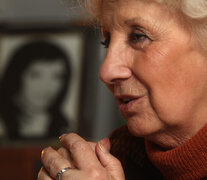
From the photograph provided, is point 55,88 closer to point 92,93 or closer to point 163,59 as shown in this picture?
point 92,93

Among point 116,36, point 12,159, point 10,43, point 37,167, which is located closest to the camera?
point 116,36

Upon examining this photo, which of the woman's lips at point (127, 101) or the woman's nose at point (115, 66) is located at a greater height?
the woman's nose at point (115, 66)

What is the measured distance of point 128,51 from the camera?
1.20 metres

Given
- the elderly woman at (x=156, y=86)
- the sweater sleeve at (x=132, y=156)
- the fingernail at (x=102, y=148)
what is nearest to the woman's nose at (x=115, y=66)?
the elderly woman at (x=156, y=86)

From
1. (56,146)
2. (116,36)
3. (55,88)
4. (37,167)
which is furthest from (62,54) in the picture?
(116,36)

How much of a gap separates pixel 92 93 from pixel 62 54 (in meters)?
0.39

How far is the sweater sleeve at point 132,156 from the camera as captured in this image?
1.46 m

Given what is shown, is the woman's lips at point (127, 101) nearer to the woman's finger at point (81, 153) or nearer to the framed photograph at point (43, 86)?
the woman's finger at point (81, 153)

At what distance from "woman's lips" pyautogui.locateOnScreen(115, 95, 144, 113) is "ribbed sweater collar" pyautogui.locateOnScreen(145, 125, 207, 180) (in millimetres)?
189

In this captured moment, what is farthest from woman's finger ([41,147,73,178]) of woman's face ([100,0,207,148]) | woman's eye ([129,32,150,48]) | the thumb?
woman's eye ([129,32,150,48])

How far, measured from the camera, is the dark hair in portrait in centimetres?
287

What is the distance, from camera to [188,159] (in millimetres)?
1160

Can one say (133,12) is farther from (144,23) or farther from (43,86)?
(43,86)

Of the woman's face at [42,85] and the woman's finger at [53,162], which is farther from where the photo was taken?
the woman's face at [42,85]
